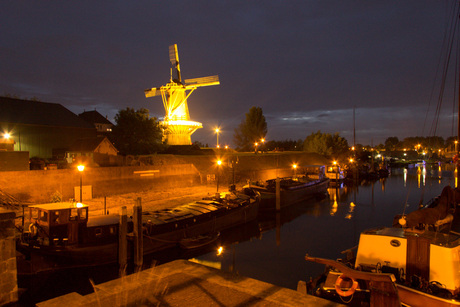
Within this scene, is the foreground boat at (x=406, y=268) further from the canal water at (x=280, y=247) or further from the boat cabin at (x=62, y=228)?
the boat cabin at (x=62, y=228)

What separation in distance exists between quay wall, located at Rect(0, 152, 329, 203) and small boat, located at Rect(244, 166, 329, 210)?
4.49 m

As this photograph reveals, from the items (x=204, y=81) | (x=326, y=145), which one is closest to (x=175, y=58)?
(x=204, y=81)

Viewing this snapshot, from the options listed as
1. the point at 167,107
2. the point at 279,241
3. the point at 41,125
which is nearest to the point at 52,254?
the point at 279,241

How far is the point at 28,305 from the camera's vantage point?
13359 millimetres

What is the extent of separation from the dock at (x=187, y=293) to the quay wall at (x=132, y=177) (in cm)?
2004

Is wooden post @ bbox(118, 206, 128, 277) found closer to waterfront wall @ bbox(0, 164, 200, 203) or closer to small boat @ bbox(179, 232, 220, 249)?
small boat @ bbox(179, 232, 220, 249)

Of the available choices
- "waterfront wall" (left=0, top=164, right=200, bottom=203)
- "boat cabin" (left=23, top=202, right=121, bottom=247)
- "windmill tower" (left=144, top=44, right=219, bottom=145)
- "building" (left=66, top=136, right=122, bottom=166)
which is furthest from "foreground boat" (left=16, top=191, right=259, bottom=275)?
"windmill tower" (left=144, top=44, right=219, bottom=145)

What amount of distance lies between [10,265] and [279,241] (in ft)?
56.9

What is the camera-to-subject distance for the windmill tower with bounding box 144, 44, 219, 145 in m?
54.6

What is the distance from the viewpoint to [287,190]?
36906 mm

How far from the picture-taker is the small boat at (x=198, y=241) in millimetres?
19938

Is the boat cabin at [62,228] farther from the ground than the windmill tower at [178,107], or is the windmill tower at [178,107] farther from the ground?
the windmill tower at [178,107]

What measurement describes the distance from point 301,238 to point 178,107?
122 feet

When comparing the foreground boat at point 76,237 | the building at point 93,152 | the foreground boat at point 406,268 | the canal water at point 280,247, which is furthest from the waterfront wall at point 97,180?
the foreground boat at point 406,268
